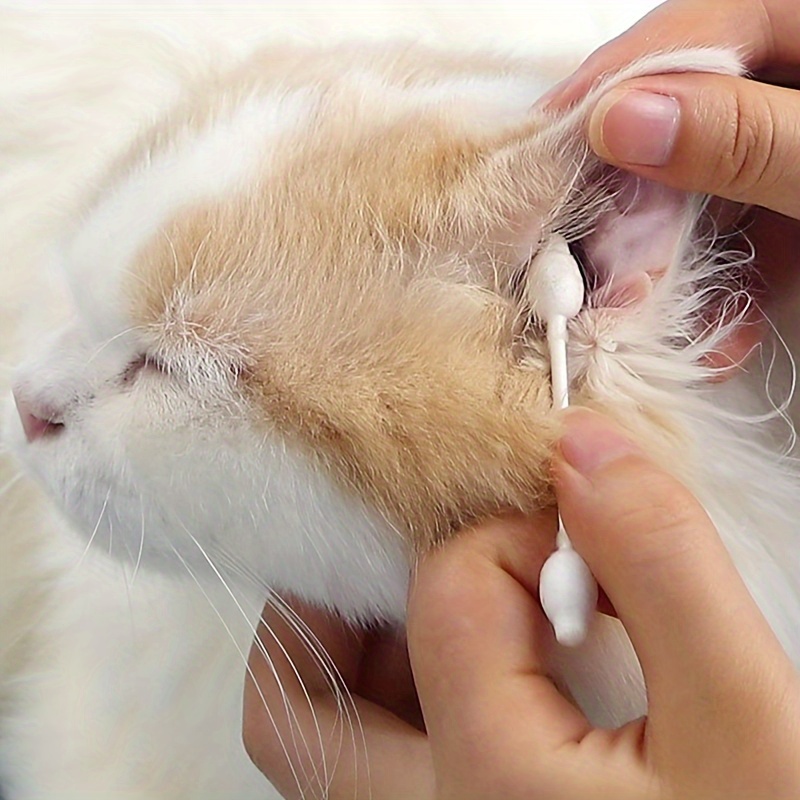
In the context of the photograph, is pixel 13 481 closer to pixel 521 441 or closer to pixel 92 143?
pixel 92 143

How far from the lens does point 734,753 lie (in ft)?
1.67

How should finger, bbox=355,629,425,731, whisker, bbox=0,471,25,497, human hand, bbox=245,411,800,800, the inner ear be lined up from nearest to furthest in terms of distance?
human hand, bbox=245,411,800,800
the inner ear
finger, bbox=355,629,425,731
whisker, bbox=0,471,25,497

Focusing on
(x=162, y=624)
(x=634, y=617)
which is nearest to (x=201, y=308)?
(x=634, y=617)

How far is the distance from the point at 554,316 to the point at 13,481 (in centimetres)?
72

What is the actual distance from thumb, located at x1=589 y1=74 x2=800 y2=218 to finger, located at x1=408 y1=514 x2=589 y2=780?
0.77 ft

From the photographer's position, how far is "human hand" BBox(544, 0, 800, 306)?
1.94 feet

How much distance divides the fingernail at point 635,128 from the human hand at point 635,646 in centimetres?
16

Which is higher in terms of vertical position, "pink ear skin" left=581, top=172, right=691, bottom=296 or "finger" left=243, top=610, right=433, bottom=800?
"pink ear skin" left=581, top=172, right=691, bottom=296

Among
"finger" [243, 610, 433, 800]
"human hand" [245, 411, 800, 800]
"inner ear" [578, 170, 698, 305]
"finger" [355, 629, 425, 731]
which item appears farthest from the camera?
"finger" [355, 629, 425, 731]

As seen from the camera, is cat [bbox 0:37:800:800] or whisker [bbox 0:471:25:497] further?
whisker [bbox 0:471:25:497]

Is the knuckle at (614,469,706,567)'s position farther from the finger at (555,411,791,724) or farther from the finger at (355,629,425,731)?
the finger at (355,629,425,731)

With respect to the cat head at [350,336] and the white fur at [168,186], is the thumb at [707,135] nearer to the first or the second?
the cat head at [350,336]

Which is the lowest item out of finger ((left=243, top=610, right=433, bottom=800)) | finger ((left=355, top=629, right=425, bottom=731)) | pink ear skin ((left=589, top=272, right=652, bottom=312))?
finger ((left=355, top=629, right=425, bottom=731))

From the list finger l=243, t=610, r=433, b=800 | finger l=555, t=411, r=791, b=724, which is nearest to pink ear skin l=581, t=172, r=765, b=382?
finger l=555, t=411, r=791, b=724
